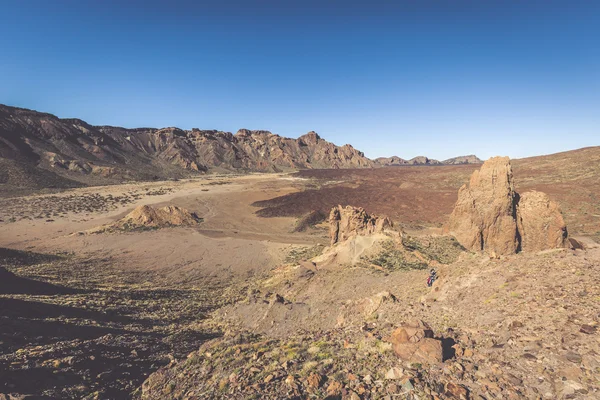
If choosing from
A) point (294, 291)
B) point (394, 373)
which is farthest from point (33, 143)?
point (394, 373)

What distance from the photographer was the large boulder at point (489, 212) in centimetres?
2058

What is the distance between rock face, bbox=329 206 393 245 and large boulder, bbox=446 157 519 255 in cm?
596

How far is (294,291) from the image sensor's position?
1614 centimetres

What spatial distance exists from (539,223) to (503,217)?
6.81 ft

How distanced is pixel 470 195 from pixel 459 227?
2.63 m

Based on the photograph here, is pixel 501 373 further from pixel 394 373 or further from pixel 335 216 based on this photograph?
pixel 335 216

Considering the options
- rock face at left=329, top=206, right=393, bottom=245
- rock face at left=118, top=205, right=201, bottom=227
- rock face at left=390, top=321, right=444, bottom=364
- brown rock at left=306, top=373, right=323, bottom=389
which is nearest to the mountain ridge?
rock face at left=118, top=205, right=201, bottom=227

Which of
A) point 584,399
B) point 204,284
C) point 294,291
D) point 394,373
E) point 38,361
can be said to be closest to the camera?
point 584,399

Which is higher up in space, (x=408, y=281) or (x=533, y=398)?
(x=533, y=398)

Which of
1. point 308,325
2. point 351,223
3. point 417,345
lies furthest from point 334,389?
point 351,223

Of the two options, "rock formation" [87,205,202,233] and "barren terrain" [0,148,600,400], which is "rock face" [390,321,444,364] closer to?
"barren terrain" [0,148,600,400]

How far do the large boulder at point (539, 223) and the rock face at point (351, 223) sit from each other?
9.50 m

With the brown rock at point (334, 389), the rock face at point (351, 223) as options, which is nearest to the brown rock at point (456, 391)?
the brown rock at point (334, 389)

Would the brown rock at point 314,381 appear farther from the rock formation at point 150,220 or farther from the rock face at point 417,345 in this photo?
the rock formation at point 150,220
